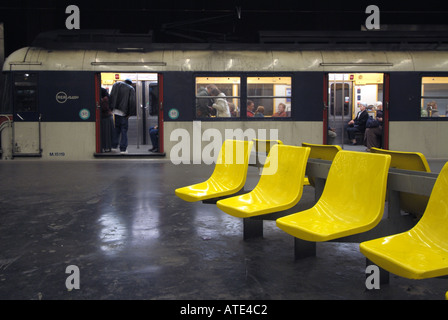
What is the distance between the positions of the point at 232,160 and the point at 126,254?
1442mm

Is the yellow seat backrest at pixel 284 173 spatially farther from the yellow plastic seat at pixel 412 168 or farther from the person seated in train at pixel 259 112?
the person seated in train at pixel 259 112

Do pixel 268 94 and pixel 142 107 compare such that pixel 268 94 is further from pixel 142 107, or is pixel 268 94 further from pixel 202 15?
pixel 202 15

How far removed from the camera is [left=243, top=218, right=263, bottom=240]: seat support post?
414cm

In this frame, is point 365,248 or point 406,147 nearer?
point 365,248

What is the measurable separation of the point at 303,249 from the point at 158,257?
116 centimetres

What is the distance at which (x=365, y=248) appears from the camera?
2383mm

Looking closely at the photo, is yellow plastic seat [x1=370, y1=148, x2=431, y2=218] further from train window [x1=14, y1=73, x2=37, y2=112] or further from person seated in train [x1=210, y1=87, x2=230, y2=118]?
train window [x1=14, y1=73, x2=37, y2=112]

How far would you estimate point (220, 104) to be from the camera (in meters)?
11.1

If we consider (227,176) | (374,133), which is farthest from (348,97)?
(227,176)

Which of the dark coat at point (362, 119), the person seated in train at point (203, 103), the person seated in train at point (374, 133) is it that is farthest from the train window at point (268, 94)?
the dark coat at point (362, 119)

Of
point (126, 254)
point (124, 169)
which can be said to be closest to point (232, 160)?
point (126, 254)

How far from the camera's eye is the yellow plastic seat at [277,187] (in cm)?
340

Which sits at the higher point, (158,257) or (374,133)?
(374,133)
